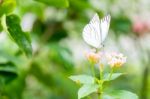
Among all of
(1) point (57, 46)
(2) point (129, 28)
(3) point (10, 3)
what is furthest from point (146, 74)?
(3) point (10, 3)

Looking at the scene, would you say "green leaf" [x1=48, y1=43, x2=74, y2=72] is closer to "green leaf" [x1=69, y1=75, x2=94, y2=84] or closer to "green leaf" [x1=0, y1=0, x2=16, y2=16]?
"green leaf" [x1=0, y1=0, x2=16, y2=16]

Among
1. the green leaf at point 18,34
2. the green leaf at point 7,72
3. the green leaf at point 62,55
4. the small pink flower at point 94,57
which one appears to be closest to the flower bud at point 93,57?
the small pink flower at point 94,57

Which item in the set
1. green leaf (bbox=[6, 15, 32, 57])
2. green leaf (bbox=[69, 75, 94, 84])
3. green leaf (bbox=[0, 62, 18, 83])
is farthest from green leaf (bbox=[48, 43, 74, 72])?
green leaf (bbox=[69, 75, 94, 84])

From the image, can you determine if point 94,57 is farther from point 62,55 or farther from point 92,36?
point 62,55

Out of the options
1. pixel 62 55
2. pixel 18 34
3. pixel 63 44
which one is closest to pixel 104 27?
pixel 18 34

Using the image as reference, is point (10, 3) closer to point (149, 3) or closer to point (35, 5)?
point (35, 5)

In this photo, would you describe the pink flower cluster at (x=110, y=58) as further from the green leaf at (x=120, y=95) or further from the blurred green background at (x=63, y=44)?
the blurred green background at (x=63, y=44)
